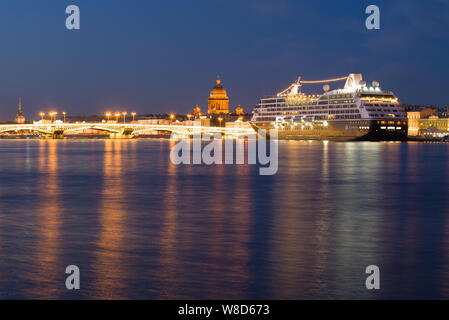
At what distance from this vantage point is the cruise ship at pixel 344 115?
8531cm

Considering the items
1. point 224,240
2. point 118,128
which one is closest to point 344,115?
point 118,128

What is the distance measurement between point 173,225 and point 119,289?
5790mm

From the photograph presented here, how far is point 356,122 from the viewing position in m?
86.4

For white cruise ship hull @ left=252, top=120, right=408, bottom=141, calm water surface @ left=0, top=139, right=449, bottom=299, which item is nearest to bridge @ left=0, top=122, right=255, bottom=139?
white cruise ship hull @ left=252, top=120, right=408, bottom=141

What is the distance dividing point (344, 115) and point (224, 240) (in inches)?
3085

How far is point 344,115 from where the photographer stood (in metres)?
88.7

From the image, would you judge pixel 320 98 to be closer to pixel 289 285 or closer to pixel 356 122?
pixel 356 122

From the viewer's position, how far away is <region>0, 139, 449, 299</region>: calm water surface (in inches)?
359

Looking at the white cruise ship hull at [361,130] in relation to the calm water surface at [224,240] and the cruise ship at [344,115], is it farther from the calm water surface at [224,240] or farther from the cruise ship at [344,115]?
the calm water surface at [224,240]

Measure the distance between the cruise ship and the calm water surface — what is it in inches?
2426

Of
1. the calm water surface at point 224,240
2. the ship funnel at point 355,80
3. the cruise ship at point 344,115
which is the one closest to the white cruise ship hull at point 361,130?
the cruise ship at point 344,115

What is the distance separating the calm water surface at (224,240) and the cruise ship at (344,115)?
61.6 meters

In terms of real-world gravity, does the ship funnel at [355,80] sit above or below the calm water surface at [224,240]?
above

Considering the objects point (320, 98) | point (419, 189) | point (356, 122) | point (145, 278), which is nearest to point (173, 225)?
point (145, 278)
